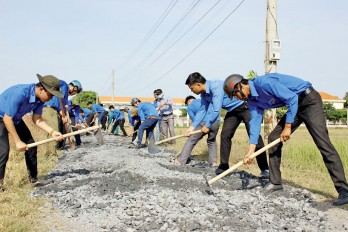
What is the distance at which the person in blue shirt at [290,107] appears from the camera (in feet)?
14.0

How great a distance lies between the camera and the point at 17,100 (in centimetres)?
453

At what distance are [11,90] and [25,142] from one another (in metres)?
0.96

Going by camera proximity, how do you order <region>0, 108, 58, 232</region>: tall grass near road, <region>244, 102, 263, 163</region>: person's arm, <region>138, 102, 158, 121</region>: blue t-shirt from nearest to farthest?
<region>0, 108, 58, 232</region>: tall grass near road
<region>244, 102, 263, 163</region>: person's arm
<region>138, 102, 158, 121</region>: blue t-shirt

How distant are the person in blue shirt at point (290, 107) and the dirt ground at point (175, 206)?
39cm

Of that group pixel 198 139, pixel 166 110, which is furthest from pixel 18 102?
pixel 166 110

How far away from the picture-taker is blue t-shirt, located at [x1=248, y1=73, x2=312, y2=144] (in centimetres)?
427

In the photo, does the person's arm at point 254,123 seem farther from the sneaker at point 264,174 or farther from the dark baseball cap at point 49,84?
the dark baseball cap at point 49,84

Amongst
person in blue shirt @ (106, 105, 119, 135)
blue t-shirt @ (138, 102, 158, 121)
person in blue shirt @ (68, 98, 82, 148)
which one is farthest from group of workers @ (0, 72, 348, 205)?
person in blue shirt @ (106, 105, 119, 135)

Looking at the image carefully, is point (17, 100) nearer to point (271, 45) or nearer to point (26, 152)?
point (26, 152)

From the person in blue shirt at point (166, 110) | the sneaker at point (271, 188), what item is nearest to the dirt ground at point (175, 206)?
the sneaker at point (271, 188)

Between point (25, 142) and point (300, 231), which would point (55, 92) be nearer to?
point (25, 142)

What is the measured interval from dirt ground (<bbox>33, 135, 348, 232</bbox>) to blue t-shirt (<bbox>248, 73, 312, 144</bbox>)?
109 cm

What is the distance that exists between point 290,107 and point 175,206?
5.66 feet

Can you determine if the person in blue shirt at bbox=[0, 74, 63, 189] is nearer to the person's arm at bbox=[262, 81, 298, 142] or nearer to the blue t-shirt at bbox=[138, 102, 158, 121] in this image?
the person's arm at bbox=[262, 81, 298, 142]
